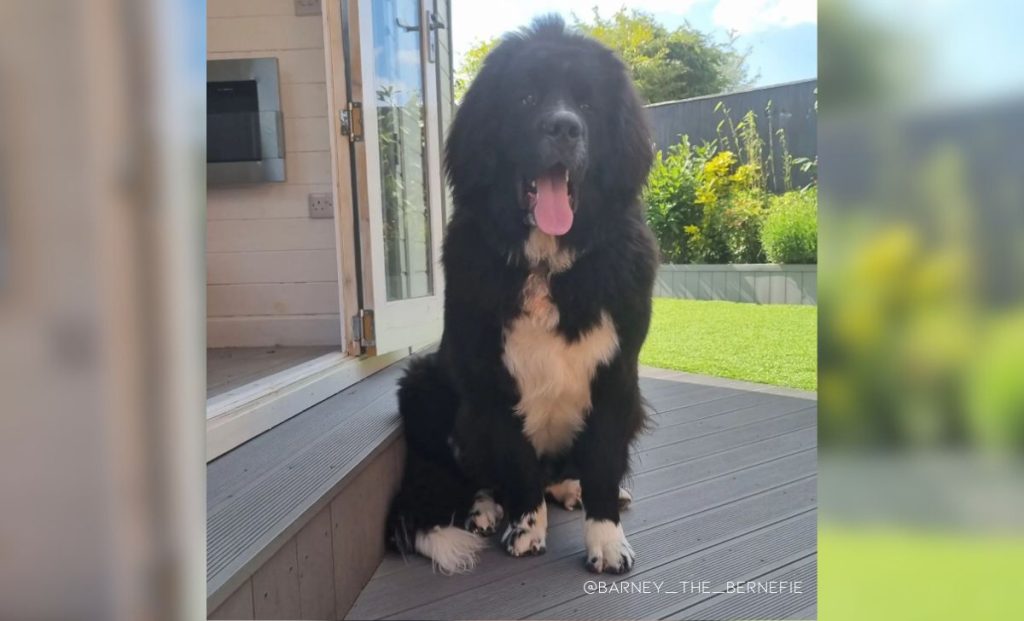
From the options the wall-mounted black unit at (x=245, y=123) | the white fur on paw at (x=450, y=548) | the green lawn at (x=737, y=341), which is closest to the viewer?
the green lawn at (x=737, y=341)

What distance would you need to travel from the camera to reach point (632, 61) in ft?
4.13

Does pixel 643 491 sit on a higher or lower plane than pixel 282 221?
lower

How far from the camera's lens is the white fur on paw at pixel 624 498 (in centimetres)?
155

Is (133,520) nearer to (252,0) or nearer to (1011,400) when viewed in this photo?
(1011,400)

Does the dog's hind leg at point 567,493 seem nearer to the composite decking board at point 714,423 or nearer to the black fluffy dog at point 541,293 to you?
the black fluffy dog at point 541,293

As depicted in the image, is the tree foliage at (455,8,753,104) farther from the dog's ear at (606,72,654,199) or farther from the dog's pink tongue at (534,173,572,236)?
the dog's pink tongue at (534,173,572,236)

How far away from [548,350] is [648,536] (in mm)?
463

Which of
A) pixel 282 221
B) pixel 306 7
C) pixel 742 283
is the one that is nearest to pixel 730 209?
pixel 742 283

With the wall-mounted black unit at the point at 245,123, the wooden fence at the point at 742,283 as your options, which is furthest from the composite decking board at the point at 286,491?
the wall-mounted black unit at the point at 245,123

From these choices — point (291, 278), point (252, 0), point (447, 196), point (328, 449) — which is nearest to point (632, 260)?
point (447, 196)

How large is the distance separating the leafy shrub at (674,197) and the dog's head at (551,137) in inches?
1.5

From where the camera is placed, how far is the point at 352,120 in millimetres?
2135

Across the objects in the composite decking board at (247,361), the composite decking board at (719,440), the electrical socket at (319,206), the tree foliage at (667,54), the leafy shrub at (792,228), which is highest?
the tree foliage at (667,54)

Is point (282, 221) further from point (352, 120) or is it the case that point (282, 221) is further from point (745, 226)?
point (745, 226)
